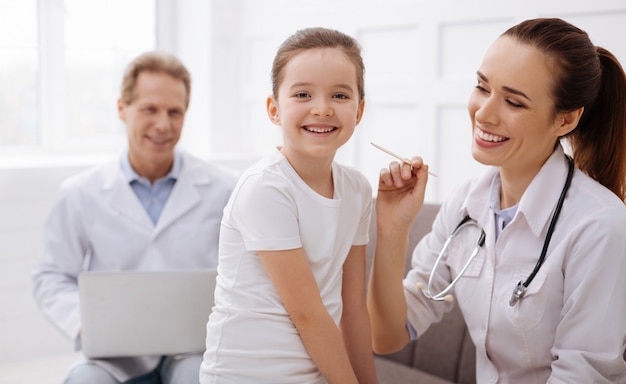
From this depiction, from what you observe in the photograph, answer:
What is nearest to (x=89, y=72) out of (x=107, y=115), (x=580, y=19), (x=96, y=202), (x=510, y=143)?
(x=107, y=115)

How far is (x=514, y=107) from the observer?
1.52 metres

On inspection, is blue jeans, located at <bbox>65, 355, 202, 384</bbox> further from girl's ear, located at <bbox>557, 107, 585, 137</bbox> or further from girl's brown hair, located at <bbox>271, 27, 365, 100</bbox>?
girl's ear, located at <bbox>557, 107, 585, 137</bbox>

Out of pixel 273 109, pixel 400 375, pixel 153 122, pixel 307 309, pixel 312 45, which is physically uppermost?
pixel 312 45

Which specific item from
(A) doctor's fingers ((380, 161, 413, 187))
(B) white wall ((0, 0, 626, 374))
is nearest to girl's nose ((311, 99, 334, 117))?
(A) doctor's fingers ((380, 161, 413, 187))

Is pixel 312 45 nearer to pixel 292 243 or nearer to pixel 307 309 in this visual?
pixel 292 243

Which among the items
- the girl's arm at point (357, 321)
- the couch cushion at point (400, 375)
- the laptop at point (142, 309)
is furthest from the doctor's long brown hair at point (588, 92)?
the laptop at point (142, 309)

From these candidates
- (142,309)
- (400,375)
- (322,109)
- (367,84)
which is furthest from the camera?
(367,84)

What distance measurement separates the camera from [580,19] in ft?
7.56

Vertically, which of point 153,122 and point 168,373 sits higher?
point 153,122

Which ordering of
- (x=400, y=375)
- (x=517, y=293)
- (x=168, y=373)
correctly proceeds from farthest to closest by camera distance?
(x=400, y=375), (x=168, y=373), (x=517, y=293)

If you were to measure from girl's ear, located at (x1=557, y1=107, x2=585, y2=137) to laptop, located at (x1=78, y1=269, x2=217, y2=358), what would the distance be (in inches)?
34.3

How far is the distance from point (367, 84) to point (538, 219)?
163cm

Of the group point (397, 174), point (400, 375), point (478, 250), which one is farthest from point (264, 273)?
point (400, 375)

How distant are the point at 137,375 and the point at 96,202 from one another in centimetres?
56
